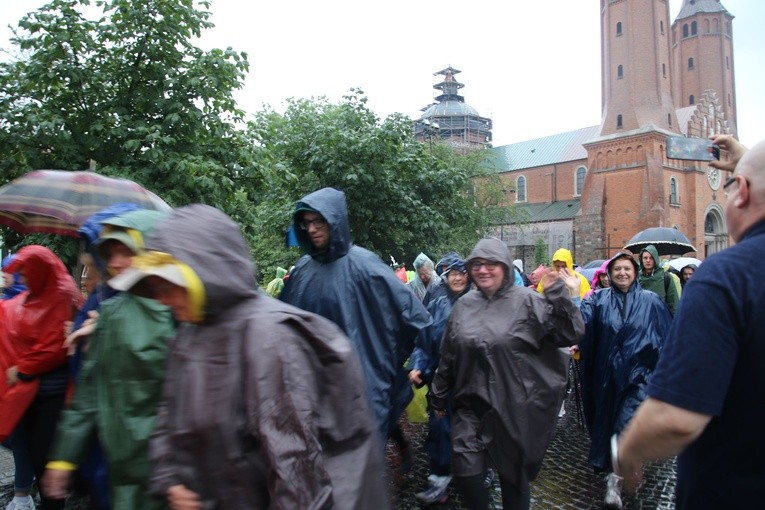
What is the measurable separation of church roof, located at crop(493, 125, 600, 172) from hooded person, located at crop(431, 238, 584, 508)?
57.7 metres

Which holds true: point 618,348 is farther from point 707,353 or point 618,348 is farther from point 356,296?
point 707,353

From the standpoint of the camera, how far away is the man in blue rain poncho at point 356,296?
419 centimetres

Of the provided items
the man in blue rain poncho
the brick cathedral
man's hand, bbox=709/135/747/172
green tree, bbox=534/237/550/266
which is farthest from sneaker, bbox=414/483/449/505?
green tree, bbox=534/237/550/266

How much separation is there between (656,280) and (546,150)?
198 ft

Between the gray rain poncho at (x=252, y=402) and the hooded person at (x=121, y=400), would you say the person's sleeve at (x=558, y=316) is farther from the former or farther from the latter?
the hooded person at (x=121, y=400)

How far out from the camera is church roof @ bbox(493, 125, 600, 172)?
62.9m

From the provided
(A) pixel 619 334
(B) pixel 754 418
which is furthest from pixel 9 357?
(A) pixel 619 334

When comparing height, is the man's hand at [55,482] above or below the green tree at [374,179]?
below

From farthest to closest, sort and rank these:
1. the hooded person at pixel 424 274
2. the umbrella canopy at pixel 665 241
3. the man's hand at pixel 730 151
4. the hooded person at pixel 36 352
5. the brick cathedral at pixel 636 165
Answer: the brick cathedral at pixel 636 165
the umbrella canopy at pixel 665 241
the hooded person at pixel 424 274
the hooded person at pixel 36 352
the man's hand at pixel 730 151

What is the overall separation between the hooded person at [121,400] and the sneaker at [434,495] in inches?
120

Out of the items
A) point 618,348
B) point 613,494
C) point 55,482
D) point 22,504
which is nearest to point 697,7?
point 618,348

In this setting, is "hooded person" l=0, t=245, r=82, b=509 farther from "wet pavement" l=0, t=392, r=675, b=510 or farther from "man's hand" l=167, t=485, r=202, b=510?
"man's hand" l=167, t=485, r=202, b=510

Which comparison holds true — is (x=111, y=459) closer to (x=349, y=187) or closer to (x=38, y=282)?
(x=38, y=282)

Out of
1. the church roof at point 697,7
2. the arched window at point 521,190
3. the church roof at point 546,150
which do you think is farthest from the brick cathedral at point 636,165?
the church roof at point 697,7
